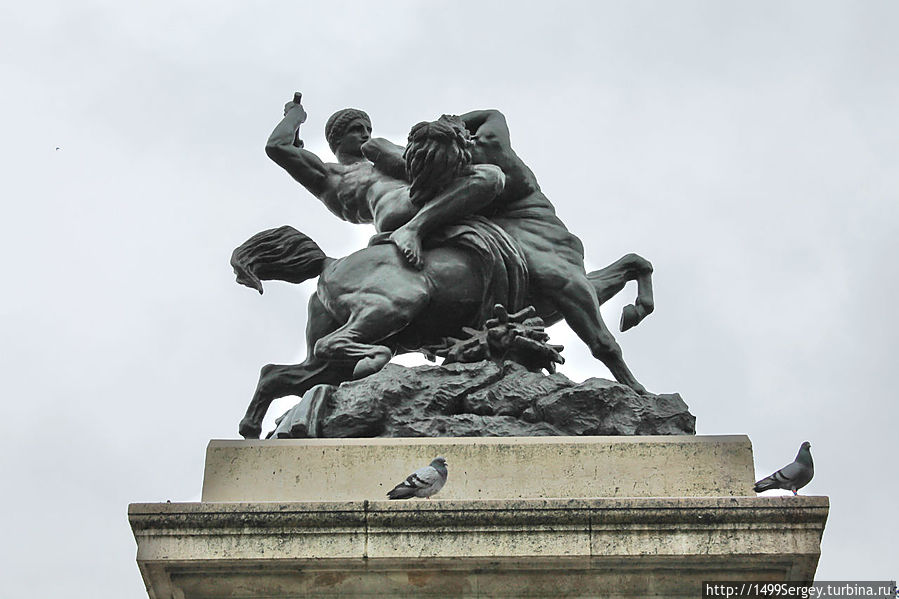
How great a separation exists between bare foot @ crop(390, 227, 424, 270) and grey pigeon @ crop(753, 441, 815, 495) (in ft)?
9.68

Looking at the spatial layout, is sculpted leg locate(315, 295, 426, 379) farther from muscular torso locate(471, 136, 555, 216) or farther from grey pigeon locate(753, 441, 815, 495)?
grey pigeon locate(753, 441, 815, 495)

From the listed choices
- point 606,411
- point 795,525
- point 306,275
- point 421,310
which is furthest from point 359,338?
point 795,525

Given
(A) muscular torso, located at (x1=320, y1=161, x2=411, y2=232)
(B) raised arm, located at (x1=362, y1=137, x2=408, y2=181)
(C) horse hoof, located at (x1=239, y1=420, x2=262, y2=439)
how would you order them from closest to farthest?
(C) horse hoof, located at (x1=239, y1=420, x2=262, y2=439)
(A) muscular torso, located at (x1=320, y1=161, x2=411, y2=232)
(B) raised arm, located at (x1=362, y1=137, x2=408, y2=181)

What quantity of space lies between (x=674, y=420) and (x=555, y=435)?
30.5 inches

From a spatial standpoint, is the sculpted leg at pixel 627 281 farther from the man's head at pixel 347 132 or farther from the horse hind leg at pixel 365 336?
the man's head at pixel 347 132

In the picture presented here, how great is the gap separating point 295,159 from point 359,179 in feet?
1.72

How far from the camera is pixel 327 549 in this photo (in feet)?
24.1

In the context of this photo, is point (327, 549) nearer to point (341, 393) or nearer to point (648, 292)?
point (341, 393)

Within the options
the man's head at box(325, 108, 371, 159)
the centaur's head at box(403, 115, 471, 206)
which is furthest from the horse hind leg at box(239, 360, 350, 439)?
the man's head at box(325, 108, 371, 159)

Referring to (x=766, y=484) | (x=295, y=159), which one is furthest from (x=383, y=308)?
(x=766, y=484)

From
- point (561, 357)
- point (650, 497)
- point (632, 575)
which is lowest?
point (632, 575)

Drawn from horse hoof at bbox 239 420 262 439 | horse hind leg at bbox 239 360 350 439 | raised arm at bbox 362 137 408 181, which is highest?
raised arm at bbox 362 137 408 181

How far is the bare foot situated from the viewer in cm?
976

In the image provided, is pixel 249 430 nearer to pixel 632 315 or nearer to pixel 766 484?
pixel 632 315
